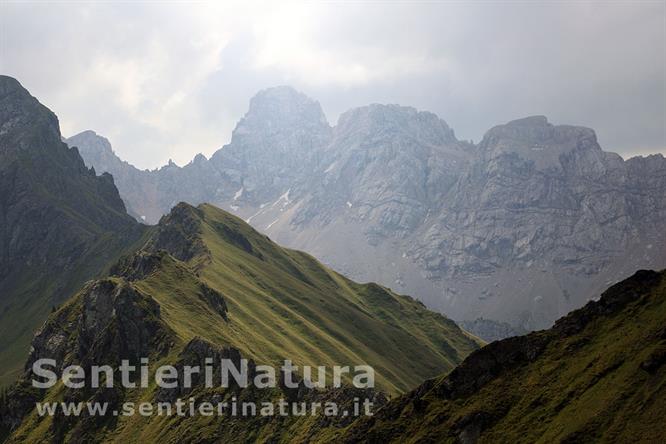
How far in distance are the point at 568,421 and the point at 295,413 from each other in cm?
8401

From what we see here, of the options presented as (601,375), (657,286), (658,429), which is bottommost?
(658,429)

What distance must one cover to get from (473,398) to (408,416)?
14577 millimetres

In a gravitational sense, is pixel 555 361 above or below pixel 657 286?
below

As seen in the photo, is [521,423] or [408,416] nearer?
[521,423]

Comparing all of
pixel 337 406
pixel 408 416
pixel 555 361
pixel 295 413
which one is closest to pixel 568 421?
pixel 555 361

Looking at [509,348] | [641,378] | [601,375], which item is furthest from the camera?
[509,348]

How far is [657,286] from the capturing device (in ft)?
480

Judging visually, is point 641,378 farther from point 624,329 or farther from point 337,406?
point 337,406

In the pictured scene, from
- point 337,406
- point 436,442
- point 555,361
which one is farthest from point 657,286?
point 337,406

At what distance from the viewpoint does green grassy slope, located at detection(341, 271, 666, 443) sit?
121m

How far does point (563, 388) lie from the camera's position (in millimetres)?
136000

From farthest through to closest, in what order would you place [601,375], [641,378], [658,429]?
[601,375] < [641,378] < [658,429]

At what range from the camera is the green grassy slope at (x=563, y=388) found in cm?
12144

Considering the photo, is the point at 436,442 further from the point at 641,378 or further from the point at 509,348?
the point at 641,378
